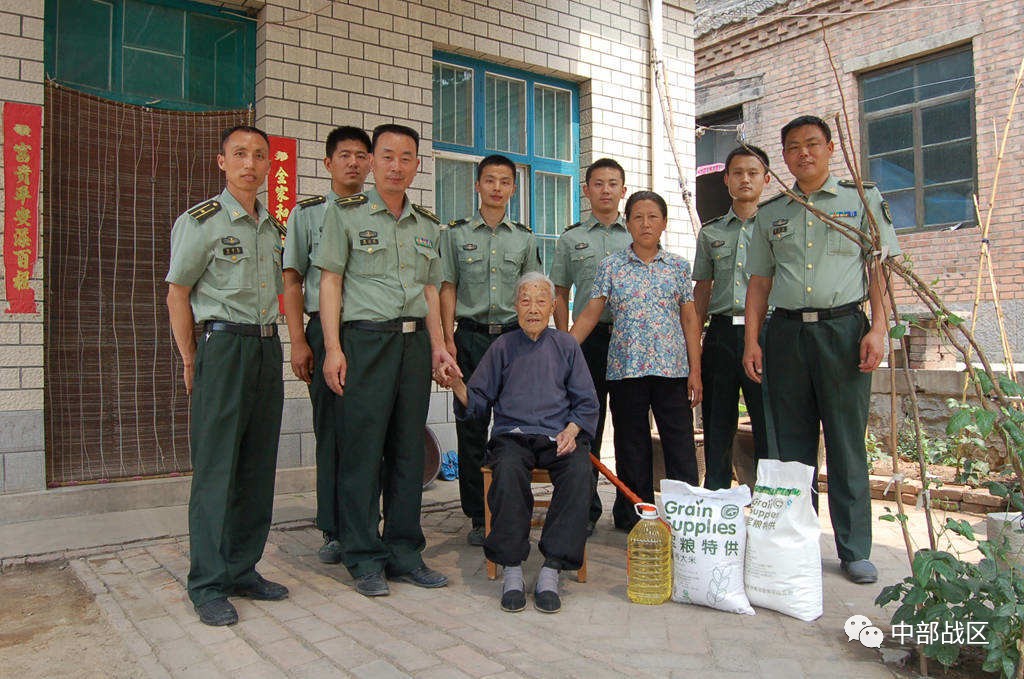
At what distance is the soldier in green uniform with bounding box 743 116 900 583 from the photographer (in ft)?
11.1

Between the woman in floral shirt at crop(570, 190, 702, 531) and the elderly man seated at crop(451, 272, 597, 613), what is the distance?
0.47 metres

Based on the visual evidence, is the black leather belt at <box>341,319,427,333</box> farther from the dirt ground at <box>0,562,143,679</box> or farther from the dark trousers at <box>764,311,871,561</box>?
the dark trousers at <box>764,311,871,561</box>

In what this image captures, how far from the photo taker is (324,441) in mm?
3598

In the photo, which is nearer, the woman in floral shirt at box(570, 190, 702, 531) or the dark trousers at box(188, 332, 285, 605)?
the dark trousers at box(188, 332, 285, 605)

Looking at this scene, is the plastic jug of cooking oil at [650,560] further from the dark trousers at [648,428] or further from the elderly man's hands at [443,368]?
the elderly man's hands at [443,368]

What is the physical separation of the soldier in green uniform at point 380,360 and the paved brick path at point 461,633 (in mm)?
192

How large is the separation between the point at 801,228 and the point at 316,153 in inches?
124

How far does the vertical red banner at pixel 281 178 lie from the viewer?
16.2 ft

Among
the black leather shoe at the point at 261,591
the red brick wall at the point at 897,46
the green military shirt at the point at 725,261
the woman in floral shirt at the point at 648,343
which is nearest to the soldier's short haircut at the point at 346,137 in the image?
the woman in floral shirt at the point at 648,343

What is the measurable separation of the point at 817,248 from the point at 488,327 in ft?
5.50

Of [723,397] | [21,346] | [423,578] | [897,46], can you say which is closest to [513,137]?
[723,397]

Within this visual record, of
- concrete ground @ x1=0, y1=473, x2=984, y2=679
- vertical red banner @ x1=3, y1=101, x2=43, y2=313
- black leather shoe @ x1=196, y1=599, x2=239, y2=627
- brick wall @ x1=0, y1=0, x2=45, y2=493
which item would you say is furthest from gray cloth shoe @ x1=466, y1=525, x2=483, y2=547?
vertical red banner @ x1=3, y1=101, x2=43, y2=313

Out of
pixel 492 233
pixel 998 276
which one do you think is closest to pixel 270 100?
pixel 492 233
